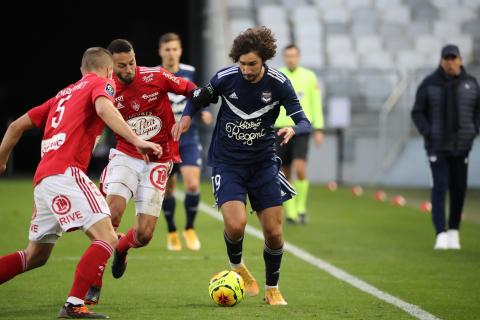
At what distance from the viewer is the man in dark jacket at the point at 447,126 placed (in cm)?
1211

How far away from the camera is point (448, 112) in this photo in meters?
12.2

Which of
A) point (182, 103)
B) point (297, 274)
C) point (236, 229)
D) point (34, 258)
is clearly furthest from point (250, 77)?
point (182, 103)

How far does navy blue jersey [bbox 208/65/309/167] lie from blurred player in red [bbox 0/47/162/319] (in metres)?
1.06

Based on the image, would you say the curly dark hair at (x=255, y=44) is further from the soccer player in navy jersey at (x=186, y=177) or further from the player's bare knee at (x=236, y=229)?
the soccer player in navy jersey at (x=186, y=177)

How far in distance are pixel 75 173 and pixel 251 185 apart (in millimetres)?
1577

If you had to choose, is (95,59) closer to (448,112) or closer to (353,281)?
(353,281)

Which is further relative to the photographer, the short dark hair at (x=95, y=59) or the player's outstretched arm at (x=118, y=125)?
the short dark hair at (x=95, y=59)

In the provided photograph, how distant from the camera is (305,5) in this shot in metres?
26.6

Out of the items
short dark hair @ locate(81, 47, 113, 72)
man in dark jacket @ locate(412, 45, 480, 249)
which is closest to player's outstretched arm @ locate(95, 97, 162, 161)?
short dark hair @ locate(81, 47, 113, 72)

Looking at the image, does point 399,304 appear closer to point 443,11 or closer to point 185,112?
point 185,112

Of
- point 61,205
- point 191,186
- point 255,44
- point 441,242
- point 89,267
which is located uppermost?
point 255,44

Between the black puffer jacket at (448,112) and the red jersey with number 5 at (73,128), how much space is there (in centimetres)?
579

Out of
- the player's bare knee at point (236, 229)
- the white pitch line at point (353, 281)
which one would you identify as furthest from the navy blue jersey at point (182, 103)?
the player's bare knee at point (236, 229)

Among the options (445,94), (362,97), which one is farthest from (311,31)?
(445,94)
